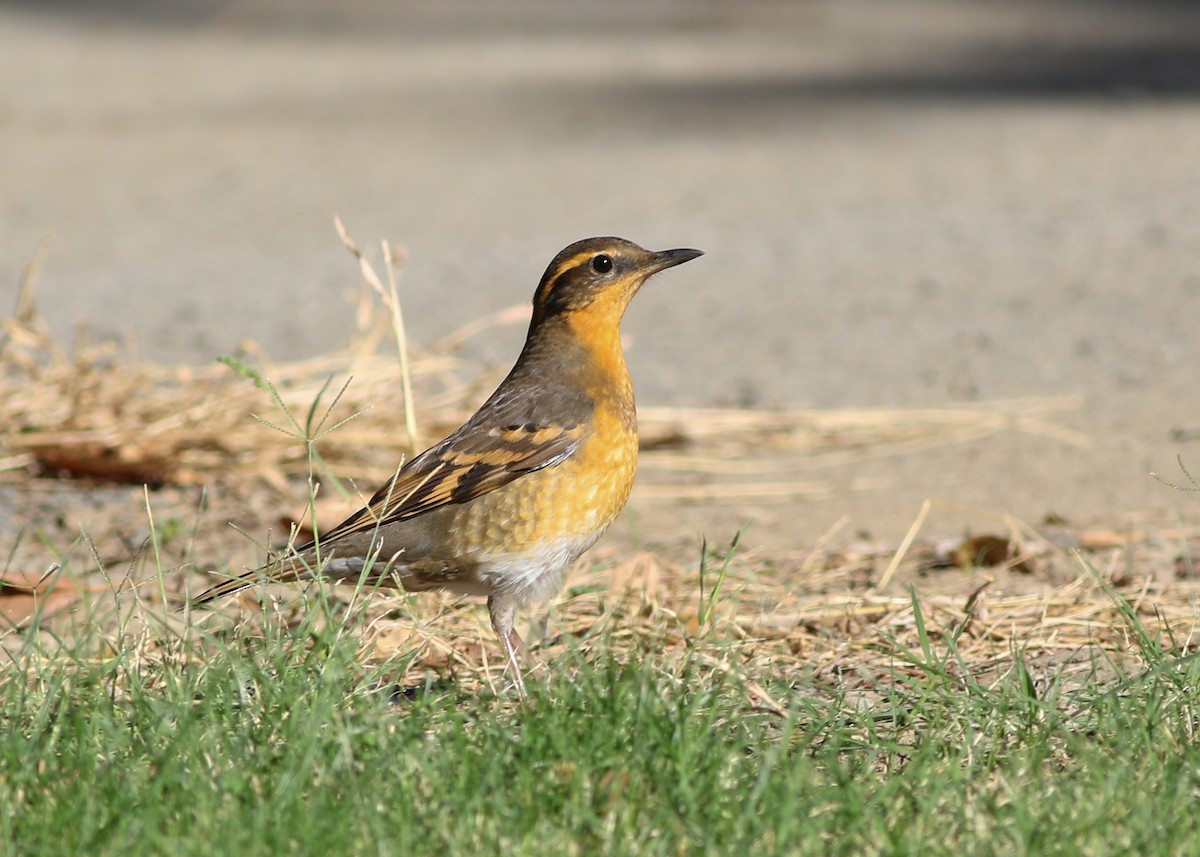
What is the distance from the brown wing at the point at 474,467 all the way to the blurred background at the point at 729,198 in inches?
64.0

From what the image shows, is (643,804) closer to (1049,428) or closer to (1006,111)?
(1049,428)

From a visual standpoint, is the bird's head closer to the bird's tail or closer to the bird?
the bird

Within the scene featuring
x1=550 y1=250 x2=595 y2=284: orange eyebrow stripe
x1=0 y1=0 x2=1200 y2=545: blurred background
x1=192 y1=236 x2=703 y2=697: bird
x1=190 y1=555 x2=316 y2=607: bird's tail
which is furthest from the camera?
x1=0 y1=0 x2=1200 y2=545: blurred background

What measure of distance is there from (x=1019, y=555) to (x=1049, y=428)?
206 cm

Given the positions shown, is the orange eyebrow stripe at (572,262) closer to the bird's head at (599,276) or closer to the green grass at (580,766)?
the bird's head at (599,276)

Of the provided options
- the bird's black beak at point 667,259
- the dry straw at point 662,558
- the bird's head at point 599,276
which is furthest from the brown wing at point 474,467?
the bird's black beak at point 667,259

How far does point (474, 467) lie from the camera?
14.6ft

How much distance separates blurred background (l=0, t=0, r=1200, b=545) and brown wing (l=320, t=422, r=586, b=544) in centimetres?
162

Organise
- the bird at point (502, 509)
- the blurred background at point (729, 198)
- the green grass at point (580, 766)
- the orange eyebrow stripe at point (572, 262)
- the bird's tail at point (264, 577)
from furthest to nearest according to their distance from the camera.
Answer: the blurred background at point (729, 198), the orange eyebrow stripe at point (572, 262), the bird at point (502, 509), the bird's tail at point (264, 577), the green grass at point (580, 766)

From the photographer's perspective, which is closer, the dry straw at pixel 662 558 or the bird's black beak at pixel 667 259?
the dry straw at pixel 662 558

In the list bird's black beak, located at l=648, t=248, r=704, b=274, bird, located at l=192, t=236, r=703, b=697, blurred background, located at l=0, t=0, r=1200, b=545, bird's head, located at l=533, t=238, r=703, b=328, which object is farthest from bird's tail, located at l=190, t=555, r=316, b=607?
blurred background, located at l=0, t=0, r=1200, b=545

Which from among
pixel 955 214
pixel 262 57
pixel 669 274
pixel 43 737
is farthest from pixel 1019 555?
pixel 262 57

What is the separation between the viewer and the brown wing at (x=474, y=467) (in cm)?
440

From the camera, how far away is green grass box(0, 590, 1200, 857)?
3.07 m
